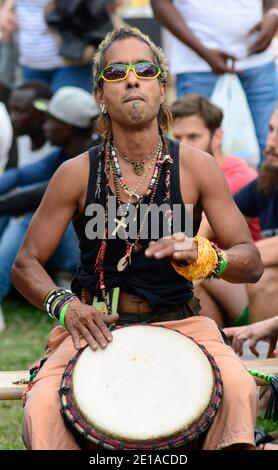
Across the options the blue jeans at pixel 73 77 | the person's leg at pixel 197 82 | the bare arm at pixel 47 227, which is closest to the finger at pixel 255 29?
the person's leg at pixel 197 82

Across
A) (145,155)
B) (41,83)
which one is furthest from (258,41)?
(145,155)

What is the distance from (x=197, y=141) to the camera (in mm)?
6918

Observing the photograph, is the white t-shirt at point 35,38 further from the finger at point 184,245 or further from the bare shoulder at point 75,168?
the finger at point 184,245

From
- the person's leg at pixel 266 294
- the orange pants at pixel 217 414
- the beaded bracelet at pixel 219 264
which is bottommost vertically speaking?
the person's leg at pixel 266 294

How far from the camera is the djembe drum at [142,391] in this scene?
369 centimetres

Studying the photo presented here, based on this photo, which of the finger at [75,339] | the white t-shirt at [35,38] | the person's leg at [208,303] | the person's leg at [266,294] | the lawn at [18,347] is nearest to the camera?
the finger at [75,339]

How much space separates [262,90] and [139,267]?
3.46 meters

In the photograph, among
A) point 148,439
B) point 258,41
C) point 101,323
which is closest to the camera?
point 148,439

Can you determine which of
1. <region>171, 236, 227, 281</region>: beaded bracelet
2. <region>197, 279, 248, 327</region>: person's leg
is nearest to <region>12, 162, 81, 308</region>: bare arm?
<region>171, 236, 227, 281</region>: beaded bracelet

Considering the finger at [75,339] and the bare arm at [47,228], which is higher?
the bare arm at [47,228]

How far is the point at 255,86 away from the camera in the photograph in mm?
7480

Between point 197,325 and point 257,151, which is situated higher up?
point 197,325

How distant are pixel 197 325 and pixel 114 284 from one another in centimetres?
37
